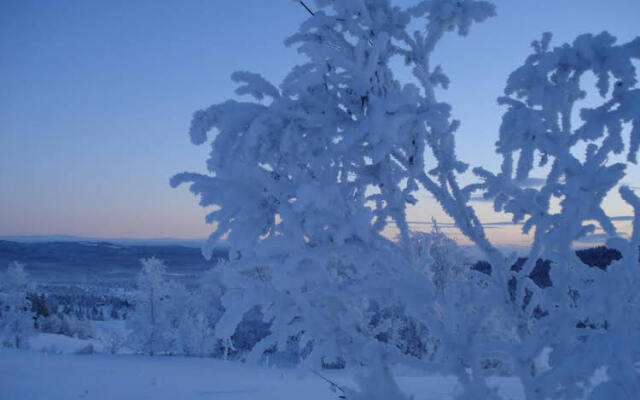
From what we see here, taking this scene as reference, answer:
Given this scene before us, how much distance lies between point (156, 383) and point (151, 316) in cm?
2159

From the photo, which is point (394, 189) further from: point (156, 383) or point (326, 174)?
point (156, 383)

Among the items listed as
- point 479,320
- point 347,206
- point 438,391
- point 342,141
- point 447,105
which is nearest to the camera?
point 447,105

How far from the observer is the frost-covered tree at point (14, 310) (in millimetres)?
30092

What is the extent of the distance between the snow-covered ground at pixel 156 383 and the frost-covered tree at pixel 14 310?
20.7m

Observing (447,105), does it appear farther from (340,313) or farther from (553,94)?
(340,313)

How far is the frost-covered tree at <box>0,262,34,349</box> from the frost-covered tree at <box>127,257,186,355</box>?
6908 mm

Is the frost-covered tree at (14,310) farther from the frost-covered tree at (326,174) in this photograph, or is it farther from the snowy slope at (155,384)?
the frost-covered tree at (326,174)

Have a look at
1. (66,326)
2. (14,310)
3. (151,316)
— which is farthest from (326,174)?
(66,326)

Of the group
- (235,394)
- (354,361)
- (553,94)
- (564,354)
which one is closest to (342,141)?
(553,94)

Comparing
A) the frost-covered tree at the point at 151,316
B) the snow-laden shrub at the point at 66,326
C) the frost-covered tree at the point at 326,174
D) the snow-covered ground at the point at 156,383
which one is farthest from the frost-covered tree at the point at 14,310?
the frost-covered tree at the point at 326,174

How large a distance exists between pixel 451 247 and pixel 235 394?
50.6 feet

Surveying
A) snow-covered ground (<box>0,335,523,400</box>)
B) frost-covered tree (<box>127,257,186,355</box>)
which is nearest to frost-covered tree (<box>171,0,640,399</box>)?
snow-covered ground (<box>0,335,523,400</box>)

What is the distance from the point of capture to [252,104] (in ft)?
8.61

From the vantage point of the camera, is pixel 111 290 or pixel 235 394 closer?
pixel 235 394
